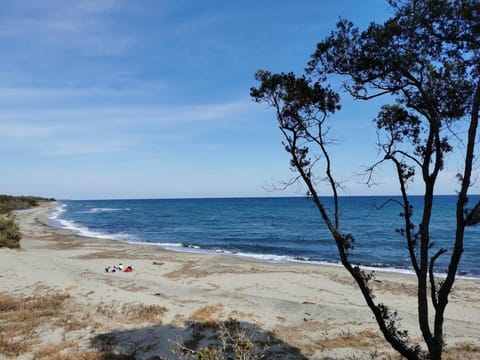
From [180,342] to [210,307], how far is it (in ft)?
10.6

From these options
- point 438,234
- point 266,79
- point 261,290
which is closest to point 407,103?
point 266,79

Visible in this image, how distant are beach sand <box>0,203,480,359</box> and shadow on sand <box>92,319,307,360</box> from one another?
3cm

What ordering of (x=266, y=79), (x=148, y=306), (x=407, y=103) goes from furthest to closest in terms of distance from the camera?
1. (x=148, y=306)
2. (x=266, y=79)
3. (x=407, y=103)

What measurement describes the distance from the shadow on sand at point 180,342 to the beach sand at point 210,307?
0.03 m

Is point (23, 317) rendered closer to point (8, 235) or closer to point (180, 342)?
point (180, 342)

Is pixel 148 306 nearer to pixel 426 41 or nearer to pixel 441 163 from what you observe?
pixel 441 163

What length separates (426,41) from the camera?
6.36 meters

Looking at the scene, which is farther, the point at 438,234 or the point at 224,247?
the point at 438,234

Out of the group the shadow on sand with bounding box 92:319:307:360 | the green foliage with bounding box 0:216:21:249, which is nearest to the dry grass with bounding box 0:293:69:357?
the shadow on sand with bounding box 92:319:307:360

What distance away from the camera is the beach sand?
9.41 m

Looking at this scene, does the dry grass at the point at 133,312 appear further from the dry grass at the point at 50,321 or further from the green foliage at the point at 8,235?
the green foliage at the point at 8,235

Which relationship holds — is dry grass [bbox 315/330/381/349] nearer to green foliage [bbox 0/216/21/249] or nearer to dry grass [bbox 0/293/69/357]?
dry grass [bbox 0/293/69/357]

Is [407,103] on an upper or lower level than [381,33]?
lower

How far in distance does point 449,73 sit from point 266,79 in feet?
11.0
